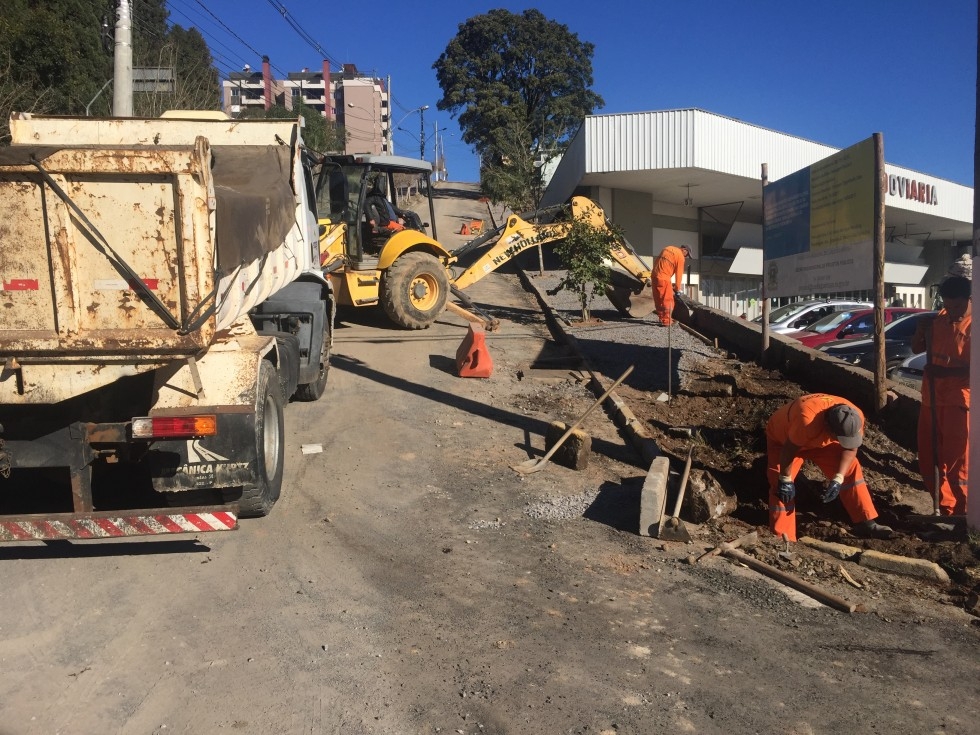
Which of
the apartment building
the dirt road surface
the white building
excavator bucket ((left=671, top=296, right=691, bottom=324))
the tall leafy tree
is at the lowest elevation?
the dirt road surface

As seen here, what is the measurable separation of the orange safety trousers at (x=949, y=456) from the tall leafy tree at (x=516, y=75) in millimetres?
48491

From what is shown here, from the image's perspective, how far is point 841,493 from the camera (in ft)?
21.0

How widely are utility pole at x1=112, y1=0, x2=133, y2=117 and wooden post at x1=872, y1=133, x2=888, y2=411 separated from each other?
35.6ft

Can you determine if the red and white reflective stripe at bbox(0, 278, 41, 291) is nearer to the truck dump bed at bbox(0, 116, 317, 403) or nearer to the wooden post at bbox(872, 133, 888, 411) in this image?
the truck dump bed at bbox(0, 116, 317, 403)

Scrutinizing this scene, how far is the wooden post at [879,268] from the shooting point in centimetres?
802

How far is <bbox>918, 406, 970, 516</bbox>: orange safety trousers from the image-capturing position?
6.83 meters

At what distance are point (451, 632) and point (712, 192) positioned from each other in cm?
2540

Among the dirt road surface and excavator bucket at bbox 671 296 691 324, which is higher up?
excavator bucket at bbox 671 296 691 324

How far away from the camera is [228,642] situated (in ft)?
13.9

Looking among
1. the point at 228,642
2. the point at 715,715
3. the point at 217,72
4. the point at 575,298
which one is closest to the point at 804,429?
the point at 715,715

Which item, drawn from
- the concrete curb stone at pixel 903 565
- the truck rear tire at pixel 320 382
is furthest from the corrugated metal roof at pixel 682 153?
the concrete curb stone at pixel 903 565

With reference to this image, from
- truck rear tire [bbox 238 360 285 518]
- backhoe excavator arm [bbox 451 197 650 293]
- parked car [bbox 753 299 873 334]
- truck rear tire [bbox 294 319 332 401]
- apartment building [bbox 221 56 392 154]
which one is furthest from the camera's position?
apartment building [bbox 221 56 392 154]

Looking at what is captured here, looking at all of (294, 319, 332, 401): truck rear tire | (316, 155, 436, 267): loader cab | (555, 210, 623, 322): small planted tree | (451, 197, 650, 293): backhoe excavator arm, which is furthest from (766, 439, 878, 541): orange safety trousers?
(451, 197, 650, 293): backhoe excavator arm

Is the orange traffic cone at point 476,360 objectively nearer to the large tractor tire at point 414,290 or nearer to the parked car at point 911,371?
the large tractor tire at point 414,290
